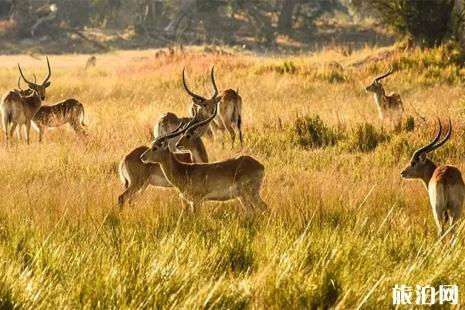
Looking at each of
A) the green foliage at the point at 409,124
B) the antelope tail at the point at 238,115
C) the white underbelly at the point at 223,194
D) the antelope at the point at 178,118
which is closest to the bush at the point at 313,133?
the antelope tail at the point at 238,115

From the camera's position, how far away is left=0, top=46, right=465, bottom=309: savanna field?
4566 millimetres

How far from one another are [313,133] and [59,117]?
3888mm

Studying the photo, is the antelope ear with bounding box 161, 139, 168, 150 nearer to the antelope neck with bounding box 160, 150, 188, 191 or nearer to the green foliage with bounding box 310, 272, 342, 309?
the antelope neck with bounding box 160, 150, 188, 191

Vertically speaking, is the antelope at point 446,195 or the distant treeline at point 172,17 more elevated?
the antelope at point 446,195

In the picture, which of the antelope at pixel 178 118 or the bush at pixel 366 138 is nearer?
the antelope at pixel 178 118

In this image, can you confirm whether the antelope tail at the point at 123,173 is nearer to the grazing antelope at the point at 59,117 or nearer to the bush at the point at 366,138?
the bush at the point at 366,138

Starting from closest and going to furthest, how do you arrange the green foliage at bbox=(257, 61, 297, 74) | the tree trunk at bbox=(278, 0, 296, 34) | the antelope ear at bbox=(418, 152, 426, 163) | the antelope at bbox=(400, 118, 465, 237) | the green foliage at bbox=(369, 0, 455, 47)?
1. the antelope at bbox=(400, 118, 465, 237)
2. the antelope ear at bbox=(418, 152, 426, 163)
3. the green foliage at bbox=(257, 61, 297, 74)
4. the green foliage at bbox=(369, 0, 455, 47)
5. the tree trunk at bbox=(278, 0, 296, 34)

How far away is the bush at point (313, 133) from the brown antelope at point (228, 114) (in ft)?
2.90

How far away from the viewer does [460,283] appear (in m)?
4.82

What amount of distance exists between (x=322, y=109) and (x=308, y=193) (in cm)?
758

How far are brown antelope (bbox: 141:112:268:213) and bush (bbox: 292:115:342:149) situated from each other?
164 inches

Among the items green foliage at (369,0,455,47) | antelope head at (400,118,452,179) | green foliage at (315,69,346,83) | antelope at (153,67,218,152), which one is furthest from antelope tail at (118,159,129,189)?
green foliage at (369,0,455,47)

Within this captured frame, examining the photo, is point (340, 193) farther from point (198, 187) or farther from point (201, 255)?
point (201, 255)

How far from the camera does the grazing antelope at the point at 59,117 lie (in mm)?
12797
